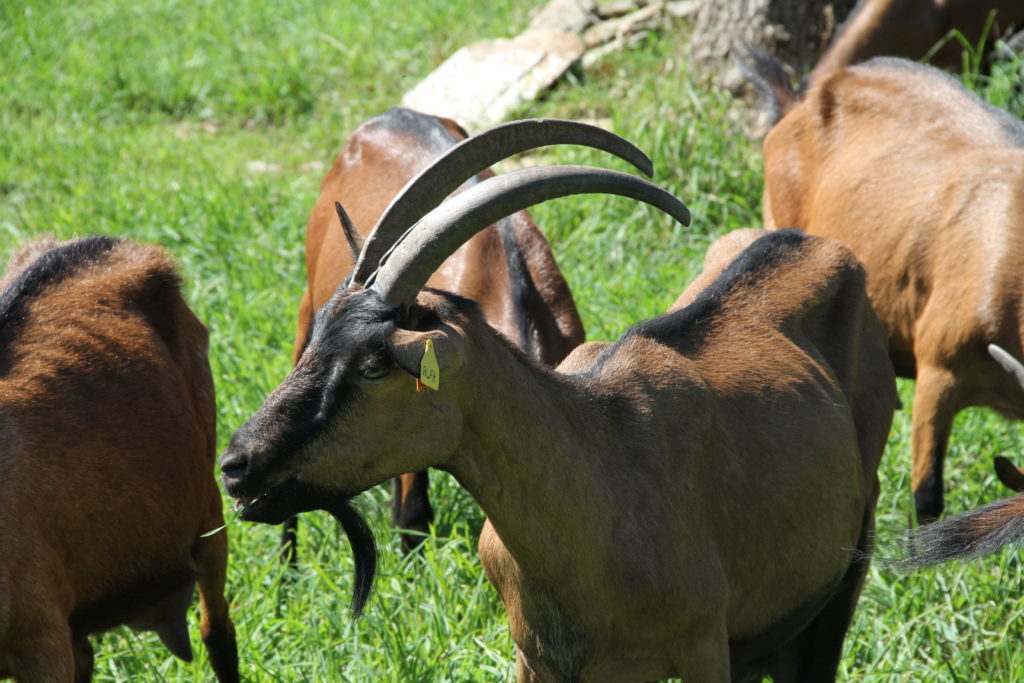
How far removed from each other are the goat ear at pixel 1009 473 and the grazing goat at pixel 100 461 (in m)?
2.53

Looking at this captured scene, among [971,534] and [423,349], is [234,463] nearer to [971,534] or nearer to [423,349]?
[423,349]

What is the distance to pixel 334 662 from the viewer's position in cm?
421

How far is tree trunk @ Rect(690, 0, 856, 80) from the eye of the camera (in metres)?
8.14

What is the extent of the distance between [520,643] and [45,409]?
163cm

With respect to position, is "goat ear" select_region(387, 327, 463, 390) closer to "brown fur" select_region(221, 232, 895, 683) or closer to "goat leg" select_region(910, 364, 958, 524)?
"brown fur" select_region(221, 232, 895, 683)

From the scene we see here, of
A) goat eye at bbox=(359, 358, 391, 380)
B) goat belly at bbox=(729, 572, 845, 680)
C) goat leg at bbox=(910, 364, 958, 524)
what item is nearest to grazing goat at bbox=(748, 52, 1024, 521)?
goat leg at bbox=(910, 364, 958, 524)

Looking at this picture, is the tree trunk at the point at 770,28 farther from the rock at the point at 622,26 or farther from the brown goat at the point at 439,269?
the brown goat at the point at 439,269

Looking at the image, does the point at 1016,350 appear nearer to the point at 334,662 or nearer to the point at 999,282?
the point at 999,282

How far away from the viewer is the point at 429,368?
2619 millimetres

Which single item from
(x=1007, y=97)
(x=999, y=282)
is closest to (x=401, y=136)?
(x=999, y=282)

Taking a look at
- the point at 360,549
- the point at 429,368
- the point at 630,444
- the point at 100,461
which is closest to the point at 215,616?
the point at 100,461

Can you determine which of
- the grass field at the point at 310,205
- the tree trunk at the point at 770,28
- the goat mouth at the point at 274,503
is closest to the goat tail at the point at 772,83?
the grass field at the point at 310,205

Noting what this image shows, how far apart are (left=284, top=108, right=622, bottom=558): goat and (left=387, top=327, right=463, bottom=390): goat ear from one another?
124cm

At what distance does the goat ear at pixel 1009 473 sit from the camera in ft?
11.3
